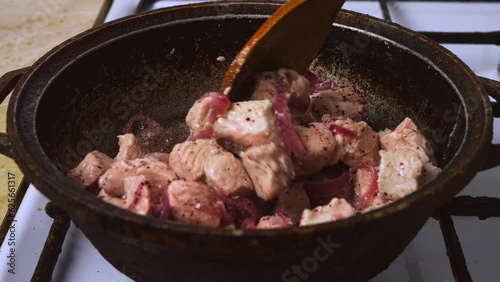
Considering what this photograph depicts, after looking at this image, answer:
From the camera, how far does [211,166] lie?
974 millimetres

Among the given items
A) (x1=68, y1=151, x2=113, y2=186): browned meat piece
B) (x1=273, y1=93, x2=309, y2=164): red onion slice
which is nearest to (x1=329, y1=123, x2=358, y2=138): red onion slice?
(x1=273, y1=93, x2=309, y2=164): red onion slice

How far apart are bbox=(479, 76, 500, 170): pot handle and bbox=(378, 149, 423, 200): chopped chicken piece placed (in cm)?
12

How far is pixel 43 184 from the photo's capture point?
792mm

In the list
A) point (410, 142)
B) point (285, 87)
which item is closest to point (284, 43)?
point (285, 87)

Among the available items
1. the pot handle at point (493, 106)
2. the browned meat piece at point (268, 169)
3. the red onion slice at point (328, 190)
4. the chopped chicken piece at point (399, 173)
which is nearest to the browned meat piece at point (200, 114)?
the browned meat piece at point (268, 169)

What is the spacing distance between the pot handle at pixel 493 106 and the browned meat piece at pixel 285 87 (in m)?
0.32

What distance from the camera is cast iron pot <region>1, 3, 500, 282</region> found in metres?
0.74

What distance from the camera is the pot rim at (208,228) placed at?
73 cm

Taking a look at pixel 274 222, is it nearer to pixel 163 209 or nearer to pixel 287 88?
pixel 163 209

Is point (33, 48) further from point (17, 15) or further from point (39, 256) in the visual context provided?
point (39, 256)

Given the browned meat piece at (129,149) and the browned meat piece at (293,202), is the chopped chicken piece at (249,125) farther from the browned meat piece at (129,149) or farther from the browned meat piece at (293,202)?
the browned meat piece at (129,149)

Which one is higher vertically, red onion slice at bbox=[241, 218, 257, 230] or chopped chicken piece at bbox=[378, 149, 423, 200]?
chopped chicken piece at bbox=[378, 149, 423, 200]

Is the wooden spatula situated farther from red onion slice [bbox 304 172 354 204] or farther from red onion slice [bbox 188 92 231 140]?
red onion slice [bbox 304 172 354 204]

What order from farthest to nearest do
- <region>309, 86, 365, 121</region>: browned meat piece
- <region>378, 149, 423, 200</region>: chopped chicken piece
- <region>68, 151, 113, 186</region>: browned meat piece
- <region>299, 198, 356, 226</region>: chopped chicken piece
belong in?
<region>309, 86, 365, 121</region>: browned meat piece → <region>68, 151, 113, 186</region>: browned meat piece → <region>378, 149, 423, 200</region>: chopped chicken piece → <region>299, 198, 356, 226</region>: chopped chicken piece
